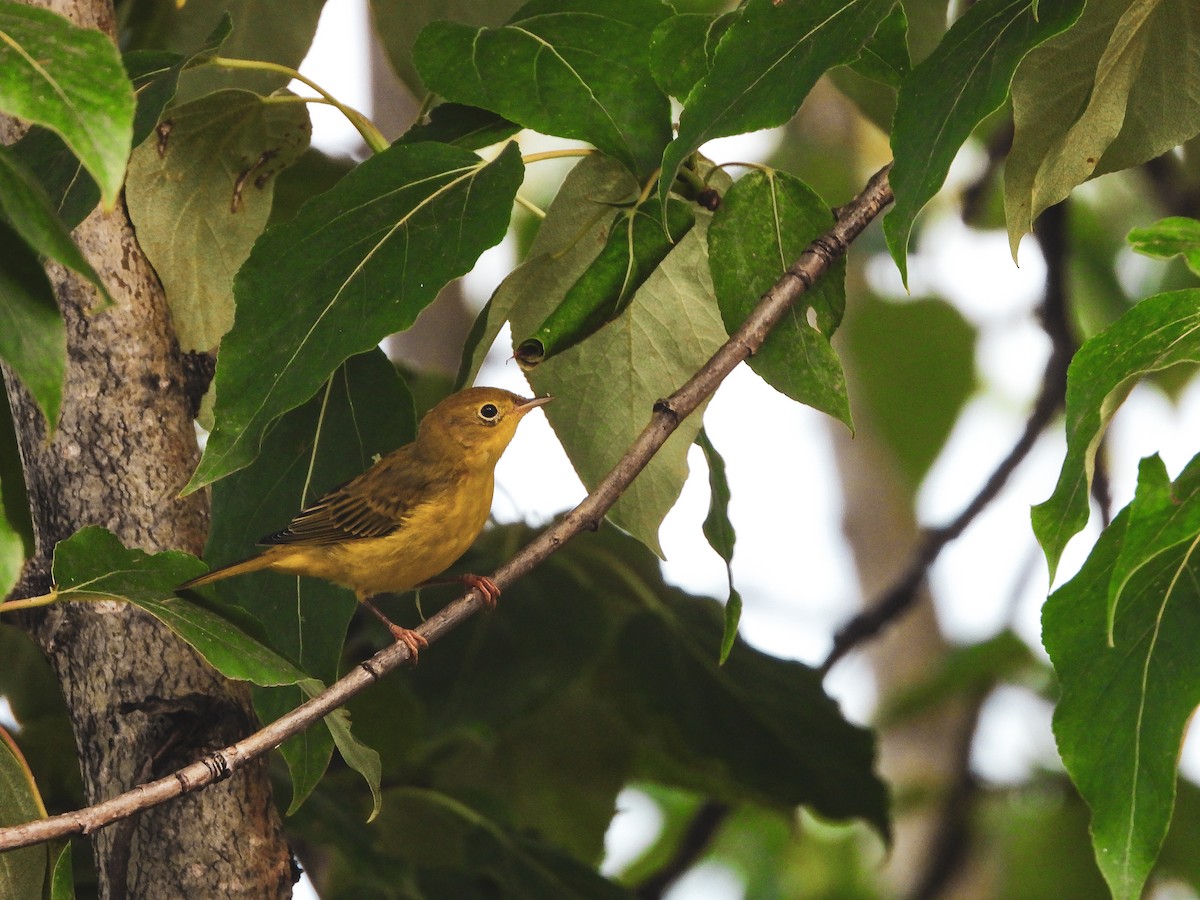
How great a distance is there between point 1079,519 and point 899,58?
51 cm

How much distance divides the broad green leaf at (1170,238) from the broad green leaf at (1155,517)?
0.21 meters

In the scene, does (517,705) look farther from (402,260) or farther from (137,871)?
(402,260)

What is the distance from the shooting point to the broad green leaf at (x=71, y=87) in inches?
34.7

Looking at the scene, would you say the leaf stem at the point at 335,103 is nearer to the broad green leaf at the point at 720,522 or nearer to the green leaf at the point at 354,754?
the broad green leaf at the point at 720,522

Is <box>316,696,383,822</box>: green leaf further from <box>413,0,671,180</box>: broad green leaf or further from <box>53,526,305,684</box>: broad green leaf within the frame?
<box>413,0,671,180</box>: broad green leaf

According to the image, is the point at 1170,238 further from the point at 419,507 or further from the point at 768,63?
the point at 419,507

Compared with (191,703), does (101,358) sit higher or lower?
higher

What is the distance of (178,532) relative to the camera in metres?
1.43

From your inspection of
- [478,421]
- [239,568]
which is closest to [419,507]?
[478,421]

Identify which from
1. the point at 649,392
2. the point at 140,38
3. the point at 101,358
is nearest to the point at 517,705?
the point at 649,392

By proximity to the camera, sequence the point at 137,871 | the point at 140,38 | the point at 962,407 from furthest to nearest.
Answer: the point at 962,407 → the point at 140,38 → the point at 137,871

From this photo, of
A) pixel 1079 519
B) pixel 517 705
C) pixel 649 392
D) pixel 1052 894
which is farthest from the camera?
pixel 1052 894

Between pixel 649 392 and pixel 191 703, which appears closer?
pixel 191 703

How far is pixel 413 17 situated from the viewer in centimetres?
187
